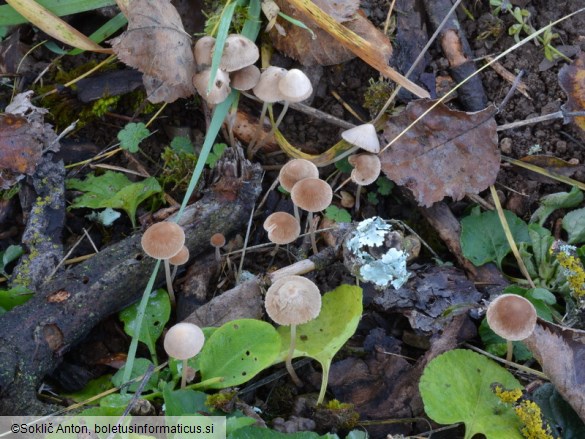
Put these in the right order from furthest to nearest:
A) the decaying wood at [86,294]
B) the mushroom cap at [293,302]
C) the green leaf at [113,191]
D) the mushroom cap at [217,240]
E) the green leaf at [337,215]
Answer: the green leaf at [337,215] → the green leaf at [113,191] → the mushroom cap at [217,240] → the decaying wood at [86,294] → the mushroom cap at [293,302]

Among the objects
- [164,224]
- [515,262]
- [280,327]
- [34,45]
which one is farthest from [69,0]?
[515,262]

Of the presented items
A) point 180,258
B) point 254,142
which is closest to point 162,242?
point 180,258

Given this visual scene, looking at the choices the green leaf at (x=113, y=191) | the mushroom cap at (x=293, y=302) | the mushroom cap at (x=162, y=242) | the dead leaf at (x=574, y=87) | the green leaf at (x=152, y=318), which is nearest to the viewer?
the mushroom cap at (x=293, y=302)

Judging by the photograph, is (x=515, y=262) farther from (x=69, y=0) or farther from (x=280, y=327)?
(x=69, y=0)

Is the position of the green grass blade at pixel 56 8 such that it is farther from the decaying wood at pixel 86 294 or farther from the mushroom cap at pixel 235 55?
the decaying wood at pixel 86 294

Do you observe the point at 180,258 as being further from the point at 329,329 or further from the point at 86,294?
the point at 329,329

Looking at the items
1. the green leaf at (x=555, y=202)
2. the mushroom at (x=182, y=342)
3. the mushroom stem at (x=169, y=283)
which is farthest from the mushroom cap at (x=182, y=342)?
the green leaf at (x=555, y=202)
